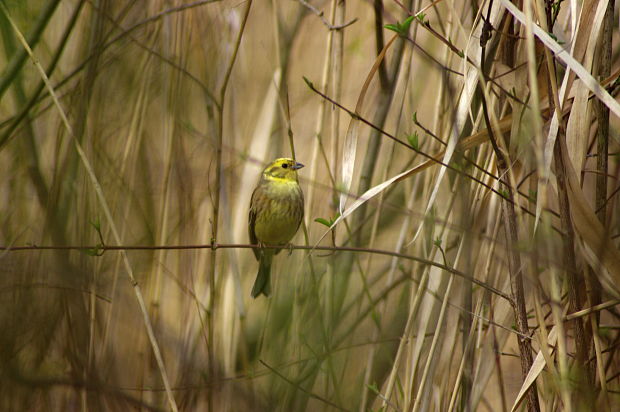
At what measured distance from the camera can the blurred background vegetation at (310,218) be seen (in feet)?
4.03

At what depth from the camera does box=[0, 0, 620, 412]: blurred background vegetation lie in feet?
4.03

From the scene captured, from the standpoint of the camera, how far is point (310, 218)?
6.90ft

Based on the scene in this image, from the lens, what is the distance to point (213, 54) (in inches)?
77.5

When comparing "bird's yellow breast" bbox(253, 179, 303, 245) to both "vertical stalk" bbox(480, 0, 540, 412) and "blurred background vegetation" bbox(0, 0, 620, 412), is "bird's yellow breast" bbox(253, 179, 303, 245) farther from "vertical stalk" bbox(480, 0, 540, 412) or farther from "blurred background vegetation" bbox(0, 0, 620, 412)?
"vertical stalk" bbox(480, 0, 540, 412)

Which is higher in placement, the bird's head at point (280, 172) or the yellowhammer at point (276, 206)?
the bird's head at point (280, 172)

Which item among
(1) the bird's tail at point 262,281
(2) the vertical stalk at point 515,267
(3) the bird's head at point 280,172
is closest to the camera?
(2) the vertical stalk at point 515,267

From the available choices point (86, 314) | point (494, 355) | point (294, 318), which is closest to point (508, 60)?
point (494, 355)

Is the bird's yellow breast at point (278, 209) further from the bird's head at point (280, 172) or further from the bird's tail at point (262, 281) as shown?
the bird's tail at point (262, 281)

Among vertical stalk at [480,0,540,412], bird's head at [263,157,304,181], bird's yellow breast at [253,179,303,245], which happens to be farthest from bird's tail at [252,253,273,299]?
vertical stalk at [480,0,540,412]

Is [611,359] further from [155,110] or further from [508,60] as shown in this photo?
[155,110]

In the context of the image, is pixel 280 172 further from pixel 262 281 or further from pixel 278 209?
pixel 262 281

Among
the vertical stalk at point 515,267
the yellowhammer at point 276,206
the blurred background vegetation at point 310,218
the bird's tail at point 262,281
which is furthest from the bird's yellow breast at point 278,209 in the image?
the vertical stalk at point 515,267

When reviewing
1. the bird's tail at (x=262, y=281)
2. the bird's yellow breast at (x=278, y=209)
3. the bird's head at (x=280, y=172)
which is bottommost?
the bird's tail at (x=262, y=281)

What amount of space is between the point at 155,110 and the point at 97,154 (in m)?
0.31
